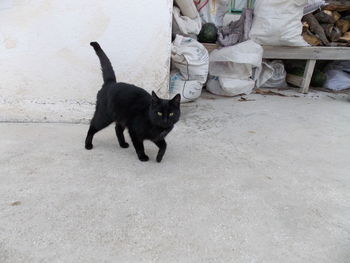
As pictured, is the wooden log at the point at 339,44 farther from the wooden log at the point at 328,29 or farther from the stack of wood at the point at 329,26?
the wooden log at the point at 328,29

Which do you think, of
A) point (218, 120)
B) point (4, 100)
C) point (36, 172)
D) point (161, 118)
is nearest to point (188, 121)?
point (218, 120)

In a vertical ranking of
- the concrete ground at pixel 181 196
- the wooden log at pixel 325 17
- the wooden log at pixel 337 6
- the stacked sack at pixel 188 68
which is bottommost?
the concrete ground at pixel 181 196

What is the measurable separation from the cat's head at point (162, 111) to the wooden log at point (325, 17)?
3.37 meters

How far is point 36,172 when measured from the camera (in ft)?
6.70

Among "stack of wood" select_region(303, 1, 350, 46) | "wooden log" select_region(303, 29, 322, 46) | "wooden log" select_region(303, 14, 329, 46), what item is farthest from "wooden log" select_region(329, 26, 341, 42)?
"wooden log" select_region(303, 29, 322, 46)

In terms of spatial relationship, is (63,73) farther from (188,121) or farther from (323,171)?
(323,171)

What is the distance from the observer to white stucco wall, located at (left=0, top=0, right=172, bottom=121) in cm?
261

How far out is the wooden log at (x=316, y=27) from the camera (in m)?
4.29

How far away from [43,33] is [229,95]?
241 centimetres

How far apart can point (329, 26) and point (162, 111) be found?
3.59 meters

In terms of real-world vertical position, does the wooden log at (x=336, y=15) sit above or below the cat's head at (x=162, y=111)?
above

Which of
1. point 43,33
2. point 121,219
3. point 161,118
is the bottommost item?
point 121,219

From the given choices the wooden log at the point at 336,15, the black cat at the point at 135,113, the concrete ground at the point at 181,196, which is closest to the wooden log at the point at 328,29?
the wooden log at the point at 336,15

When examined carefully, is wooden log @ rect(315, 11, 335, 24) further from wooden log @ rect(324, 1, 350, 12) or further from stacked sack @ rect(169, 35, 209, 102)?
stacked sack @ rect(169, 35, 209, 102)
